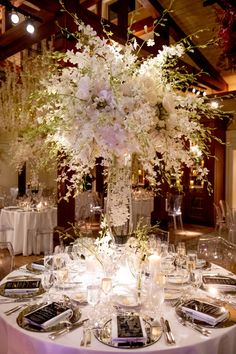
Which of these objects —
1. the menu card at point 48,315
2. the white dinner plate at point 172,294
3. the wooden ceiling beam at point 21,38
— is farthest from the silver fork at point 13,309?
the wooden ceiling beam at point 21,38

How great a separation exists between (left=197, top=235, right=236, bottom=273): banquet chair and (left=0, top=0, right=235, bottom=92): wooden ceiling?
3227 mm

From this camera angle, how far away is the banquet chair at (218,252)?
3.14m

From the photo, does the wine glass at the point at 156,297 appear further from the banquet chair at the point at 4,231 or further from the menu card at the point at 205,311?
the banquet chair at the point at 4,231

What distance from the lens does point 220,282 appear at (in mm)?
2111

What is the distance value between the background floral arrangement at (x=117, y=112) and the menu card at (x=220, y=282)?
679mm

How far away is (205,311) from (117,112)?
116 centimetres

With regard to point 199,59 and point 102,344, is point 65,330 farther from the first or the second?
point 199,59

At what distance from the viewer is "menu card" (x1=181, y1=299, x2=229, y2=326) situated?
5.28ft

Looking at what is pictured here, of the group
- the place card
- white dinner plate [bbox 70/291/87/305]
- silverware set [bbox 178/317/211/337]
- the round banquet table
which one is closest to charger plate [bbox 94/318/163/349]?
the round banquet table

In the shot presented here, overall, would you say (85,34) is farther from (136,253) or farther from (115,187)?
(136,253)

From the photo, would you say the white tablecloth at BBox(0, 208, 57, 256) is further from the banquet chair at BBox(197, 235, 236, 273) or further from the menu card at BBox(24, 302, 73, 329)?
the menu card at BBox(24, 302, 73, 329)

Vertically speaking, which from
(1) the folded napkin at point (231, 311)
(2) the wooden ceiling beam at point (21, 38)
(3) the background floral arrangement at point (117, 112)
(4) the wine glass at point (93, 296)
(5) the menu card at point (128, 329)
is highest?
(2) the wooden ceiling beam at point (21, 38)

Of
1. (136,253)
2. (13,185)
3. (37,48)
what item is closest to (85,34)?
(136,253)

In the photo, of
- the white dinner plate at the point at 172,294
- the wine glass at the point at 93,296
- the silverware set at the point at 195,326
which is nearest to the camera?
the silverware set at the point at 195,326
